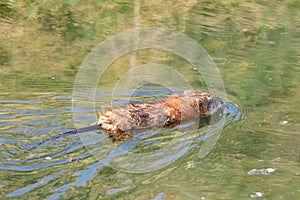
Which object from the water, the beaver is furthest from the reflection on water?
the beaver

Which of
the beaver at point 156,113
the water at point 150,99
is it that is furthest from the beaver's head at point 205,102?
the water at point 150,99

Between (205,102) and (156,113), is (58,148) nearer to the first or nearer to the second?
(156,113)

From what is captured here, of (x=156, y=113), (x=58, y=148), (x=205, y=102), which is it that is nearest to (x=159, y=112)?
(x=156, y=113)

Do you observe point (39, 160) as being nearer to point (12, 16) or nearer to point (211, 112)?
point (211, 112)

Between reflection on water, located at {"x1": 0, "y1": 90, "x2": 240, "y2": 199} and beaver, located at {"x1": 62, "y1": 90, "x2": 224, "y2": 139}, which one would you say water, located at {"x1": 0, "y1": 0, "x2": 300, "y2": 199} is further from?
beaver, located at {"x1": 62, "y1": 90, "x2": 224, "y2": 139}

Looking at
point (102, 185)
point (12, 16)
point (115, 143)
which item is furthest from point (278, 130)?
point (12, 16)
